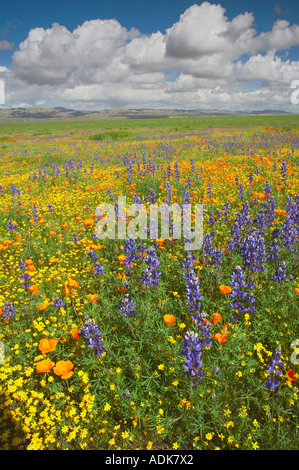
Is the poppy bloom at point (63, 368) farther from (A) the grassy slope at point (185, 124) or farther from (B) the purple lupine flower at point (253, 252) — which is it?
(A) the grassy slope at point (185, 124)

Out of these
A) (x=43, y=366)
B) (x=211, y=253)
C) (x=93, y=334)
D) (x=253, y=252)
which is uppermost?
(x=253, y=252)

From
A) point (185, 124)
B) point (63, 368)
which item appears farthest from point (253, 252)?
point (185, 124)

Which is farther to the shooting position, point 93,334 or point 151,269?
point 151,269

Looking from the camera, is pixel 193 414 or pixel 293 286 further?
pixel 293 286

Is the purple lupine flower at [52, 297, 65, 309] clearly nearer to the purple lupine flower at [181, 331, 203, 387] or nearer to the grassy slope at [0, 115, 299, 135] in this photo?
the purple lupine flower at [181, 331, 203, 387]

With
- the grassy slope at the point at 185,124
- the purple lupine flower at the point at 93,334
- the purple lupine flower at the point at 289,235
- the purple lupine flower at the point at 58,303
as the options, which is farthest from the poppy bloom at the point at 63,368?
the grassy slope at the point at 185,124

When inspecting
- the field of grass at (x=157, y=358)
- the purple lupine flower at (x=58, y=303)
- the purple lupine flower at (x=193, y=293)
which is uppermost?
the purple lupine flower at (x=193, y=293)

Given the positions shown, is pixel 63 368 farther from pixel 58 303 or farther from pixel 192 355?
pixel 192 355

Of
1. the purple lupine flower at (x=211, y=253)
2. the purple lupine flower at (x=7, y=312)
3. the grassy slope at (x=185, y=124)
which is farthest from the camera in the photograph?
the grassy slope at (x=185, y=124)

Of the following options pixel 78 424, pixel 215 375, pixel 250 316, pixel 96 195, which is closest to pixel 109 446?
pixel 78 424

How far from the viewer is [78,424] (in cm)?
265

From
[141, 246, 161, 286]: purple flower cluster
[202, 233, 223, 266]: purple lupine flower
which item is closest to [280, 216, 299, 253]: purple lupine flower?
[202, 233, 223, 266]: purple lupine flower
